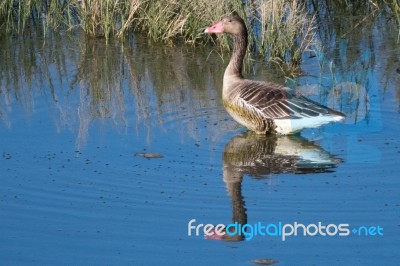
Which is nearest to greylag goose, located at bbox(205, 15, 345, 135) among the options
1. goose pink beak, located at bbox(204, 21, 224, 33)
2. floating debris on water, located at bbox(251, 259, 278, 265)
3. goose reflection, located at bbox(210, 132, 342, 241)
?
goose reflection, located at bbox(210, 132, 342, 241)

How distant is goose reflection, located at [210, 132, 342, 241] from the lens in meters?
8.95

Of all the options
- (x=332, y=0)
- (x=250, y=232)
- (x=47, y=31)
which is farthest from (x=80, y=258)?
(x=332, y=0)

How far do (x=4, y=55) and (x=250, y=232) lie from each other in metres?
6.36

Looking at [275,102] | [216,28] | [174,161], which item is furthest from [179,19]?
[174,161]

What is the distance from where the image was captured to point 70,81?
1191 cm

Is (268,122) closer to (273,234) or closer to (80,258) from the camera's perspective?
(273,234)

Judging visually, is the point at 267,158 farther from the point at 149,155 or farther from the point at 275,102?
the point at 149,155

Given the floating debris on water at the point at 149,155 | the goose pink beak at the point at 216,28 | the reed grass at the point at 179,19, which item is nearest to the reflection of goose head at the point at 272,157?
the floating debris on water at the point at 149,155

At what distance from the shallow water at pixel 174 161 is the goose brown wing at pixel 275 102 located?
0.29m

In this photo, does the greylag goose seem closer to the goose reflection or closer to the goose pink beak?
the goose reflection

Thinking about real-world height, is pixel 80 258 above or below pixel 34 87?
below

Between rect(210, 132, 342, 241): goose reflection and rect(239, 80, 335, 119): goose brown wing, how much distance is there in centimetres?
27

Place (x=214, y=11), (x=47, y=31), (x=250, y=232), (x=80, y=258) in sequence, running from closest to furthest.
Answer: (x=80, y=258)
(x=250, y=232)
(x=214, y=11)
(x=47, y=31)

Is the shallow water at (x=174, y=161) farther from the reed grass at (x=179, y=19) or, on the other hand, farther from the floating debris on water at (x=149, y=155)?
the reed grass at (x=179, y=19)
